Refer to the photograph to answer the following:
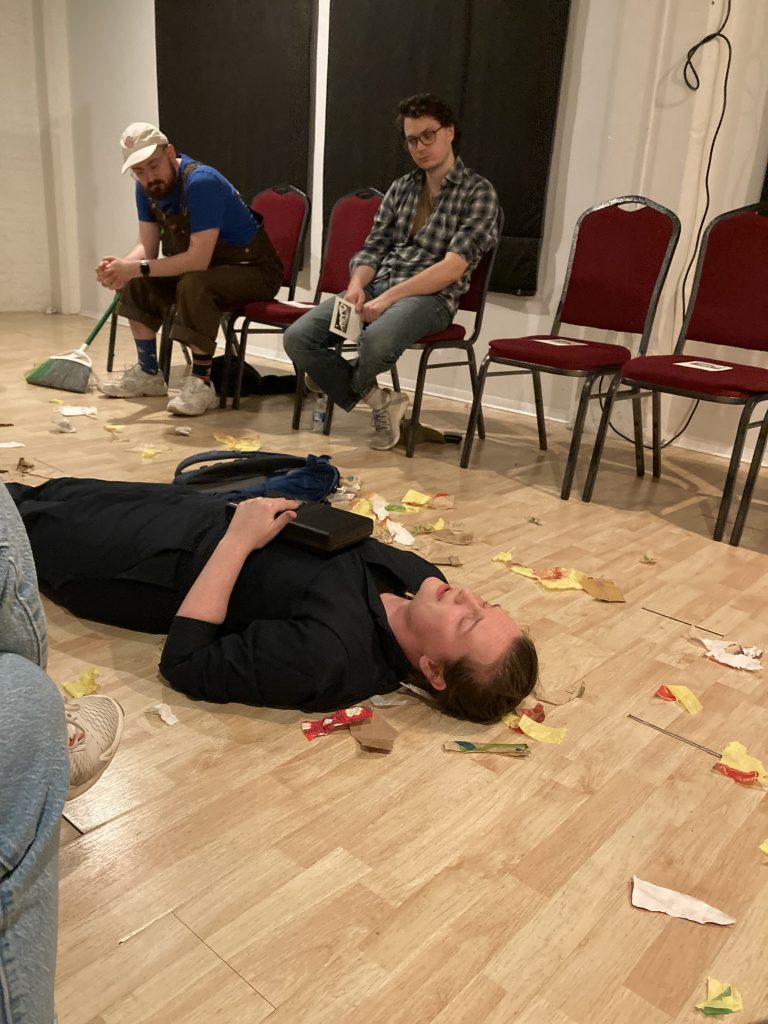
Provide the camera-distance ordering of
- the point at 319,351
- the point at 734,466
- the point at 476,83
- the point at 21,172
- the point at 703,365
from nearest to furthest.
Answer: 1. the point at 734,466
2. the point at 703,365
3. the point at 319,351
4. the point at 476,83
5. the point at 21,172

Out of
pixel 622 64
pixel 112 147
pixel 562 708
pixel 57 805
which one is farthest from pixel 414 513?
pixel 112 147

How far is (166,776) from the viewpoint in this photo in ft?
4.26

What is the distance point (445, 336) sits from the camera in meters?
3.12

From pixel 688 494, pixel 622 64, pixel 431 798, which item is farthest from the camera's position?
pixel 622 64

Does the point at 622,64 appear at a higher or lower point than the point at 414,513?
higher

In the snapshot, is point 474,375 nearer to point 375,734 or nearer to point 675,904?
point 375,734

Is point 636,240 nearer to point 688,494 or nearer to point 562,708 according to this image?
point 688,494

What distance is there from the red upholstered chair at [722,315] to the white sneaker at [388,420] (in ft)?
2.63

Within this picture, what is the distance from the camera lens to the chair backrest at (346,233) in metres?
3.60

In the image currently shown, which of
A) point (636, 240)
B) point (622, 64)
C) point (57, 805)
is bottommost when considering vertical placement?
point (57, 805)

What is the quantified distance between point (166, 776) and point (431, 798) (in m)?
0.42

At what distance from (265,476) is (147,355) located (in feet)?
6.04

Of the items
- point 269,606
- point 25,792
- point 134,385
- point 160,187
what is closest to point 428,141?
point 160,187

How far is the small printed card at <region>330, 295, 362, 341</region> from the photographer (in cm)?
306
